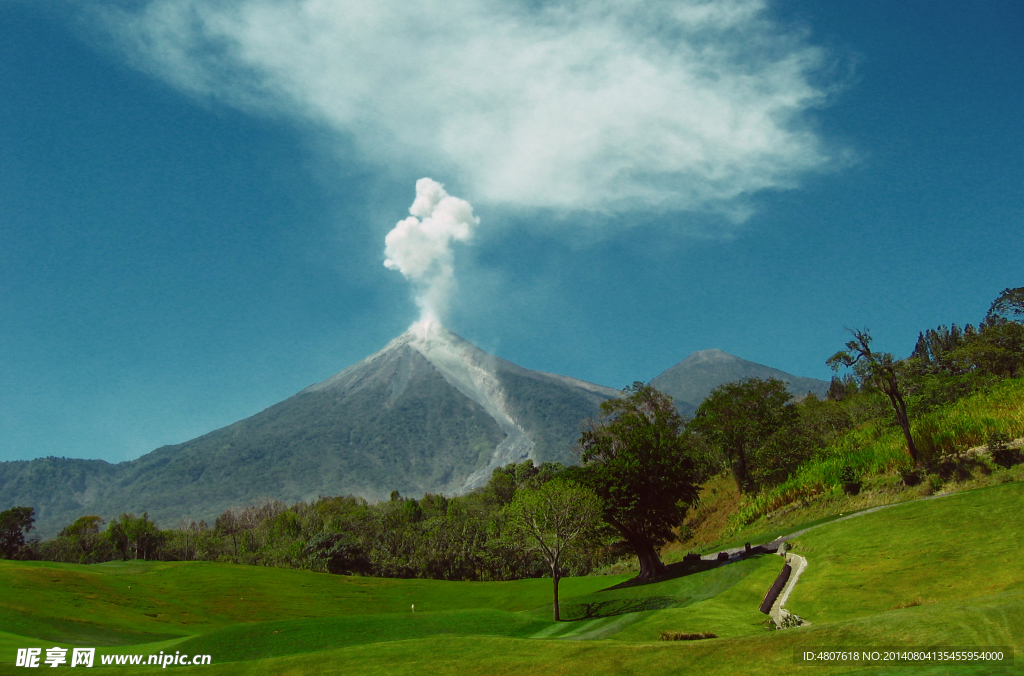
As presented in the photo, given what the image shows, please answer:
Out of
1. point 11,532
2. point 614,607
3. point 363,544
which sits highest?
point 11,532

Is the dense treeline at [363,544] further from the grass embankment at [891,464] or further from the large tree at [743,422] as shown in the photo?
the grass embankment at [891,464]

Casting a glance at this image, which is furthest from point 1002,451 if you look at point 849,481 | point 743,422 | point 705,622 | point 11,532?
point 11,532

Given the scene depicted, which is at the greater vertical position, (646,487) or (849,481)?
(646,487)

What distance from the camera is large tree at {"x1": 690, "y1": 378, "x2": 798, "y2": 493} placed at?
2296 inches

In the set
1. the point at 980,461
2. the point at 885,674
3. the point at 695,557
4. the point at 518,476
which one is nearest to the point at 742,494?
the point at 695,557

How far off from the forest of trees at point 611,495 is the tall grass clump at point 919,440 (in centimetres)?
120

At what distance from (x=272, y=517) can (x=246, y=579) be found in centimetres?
7923

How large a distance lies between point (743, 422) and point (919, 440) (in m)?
27.1

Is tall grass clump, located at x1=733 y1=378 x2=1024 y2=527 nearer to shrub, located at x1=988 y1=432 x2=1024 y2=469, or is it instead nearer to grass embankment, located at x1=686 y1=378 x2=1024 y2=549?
grass embankment, located at x1=686 y1=378 x2=1024 y2=549

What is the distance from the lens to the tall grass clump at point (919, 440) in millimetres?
28484

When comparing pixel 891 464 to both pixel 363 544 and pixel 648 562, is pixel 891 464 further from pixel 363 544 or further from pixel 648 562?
pixel 363 544

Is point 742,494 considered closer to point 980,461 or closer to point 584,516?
point 584,516

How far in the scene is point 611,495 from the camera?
4278 cm

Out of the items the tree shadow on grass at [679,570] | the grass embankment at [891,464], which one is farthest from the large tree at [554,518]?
the grass embankment at [891,464]
